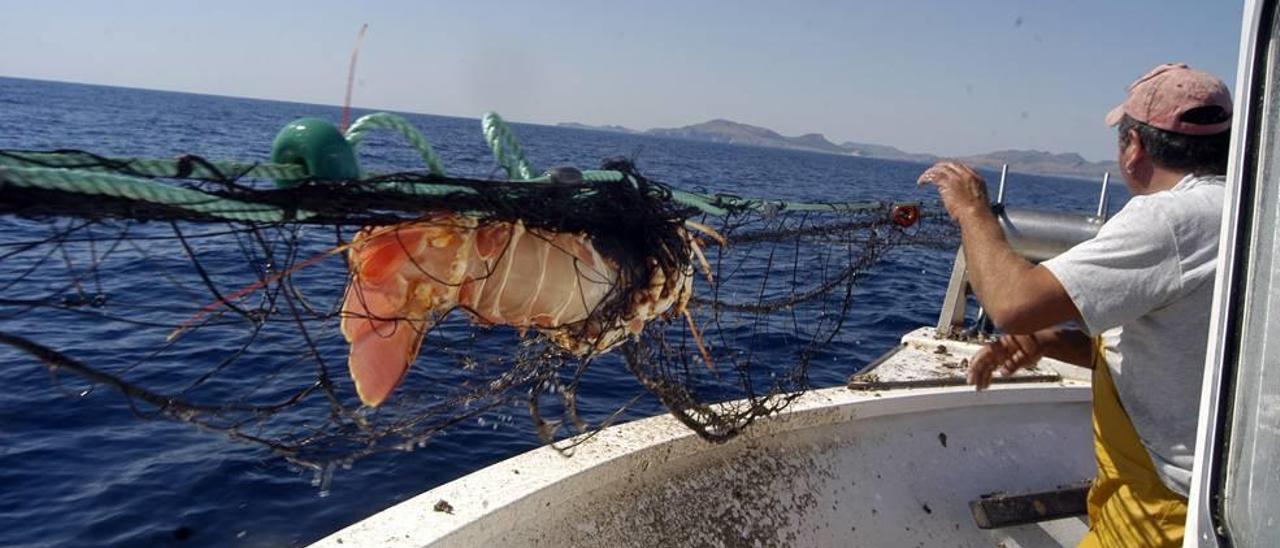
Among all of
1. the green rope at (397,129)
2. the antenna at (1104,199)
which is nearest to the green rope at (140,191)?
the green rope at (397,129)

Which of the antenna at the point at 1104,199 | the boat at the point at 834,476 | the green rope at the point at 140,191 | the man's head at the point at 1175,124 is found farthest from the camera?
the antenna at the point at 1104,199

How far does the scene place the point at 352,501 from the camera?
5902 millimetres

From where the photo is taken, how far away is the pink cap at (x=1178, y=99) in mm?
2316

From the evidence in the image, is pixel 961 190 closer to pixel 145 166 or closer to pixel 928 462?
pixel 928 462

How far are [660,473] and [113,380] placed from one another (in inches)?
91.5

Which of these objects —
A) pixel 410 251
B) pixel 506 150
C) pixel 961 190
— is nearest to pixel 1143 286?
pixel 961 190

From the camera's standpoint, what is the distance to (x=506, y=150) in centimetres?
244

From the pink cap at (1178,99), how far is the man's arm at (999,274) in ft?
1.57

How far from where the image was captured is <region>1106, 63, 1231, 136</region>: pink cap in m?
2.32

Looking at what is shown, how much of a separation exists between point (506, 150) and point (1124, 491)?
2.10m

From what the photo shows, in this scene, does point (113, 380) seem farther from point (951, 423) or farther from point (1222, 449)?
point (951, 423)

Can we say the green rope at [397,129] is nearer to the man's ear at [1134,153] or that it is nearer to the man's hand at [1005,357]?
the man's ear at [1134,153]

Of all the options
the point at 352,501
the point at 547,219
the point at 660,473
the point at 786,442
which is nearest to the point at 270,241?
the point at 547,219

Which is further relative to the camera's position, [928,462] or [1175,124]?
[928,462]
